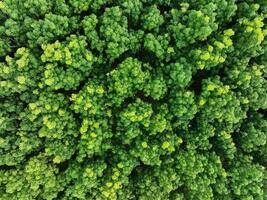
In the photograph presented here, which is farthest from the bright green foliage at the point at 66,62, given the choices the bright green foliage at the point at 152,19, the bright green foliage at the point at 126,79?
the bright green foliage at the point at 152,19

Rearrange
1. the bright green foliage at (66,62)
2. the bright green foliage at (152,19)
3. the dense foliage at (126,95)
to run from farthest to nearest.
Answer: the bright green foliage at (152,19), the dense foliage at (126,95), the bright green foliage at (66,62)

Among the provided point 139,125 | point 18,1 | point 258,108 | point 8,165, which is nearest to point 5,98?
point 8,165

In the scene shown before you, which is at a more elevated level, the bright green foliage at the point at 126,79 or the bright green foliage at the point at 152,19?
the bright green foliage at the point at 152,19

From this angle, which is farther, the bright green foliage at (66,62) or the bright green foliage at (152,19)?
the bright green foliage at (152,19)

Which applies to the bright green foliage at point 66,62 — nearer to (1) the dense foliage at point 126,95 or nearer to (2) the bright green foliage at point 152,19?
(1) the dense foliage at point 126,95

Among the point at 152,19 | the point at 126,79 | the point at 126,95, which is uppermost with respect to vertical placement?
the point at 152,19

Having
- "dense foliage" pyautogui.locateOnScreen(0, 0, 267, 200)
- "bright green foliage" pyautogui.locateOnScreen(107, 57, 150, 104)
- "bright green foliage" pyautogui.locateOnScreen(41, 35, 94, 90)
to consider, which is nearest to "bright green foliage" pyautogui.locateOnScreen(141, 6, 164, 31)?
"dense foliage" pyautogui.locateOnScreen(0, 0, 267, 200)

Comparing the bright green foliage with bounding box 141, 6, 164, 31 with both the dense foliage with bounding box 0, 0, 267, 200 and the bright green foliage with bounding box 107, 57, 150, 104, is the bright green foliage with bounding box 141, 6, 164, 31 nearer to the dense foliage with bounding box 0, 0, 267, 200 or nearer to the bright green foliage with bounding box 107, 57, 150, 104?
the dense foliage with bounding box 0, 0, 267, 200

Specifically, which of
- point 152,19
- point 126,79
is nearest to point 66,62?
point 126,79

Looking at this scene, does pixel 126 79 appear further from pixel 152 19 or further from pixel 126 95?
pixel 152 19
